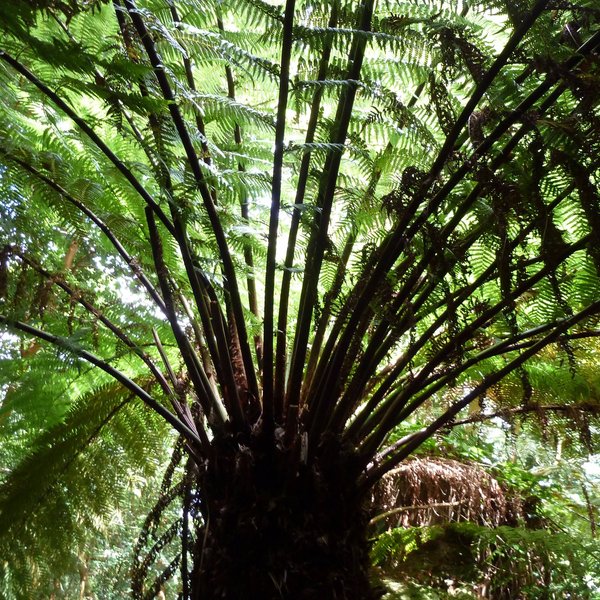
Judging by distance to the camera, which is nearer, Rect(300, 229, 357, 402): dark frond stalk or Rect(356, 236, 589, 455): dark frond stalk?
Rect(356, 236, 589, 455): dark frond stalk

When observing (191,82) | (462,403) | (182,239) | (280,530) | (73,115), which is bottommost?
(280,530)

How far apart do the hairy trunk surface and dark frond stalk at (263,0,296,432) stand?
0.40 ft

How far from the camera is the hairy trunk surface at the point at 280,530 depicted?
3.66ft

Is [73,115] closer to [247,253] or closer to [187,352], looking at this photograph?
[187,352]

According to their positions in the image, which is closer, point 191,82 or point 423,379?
point 423,379

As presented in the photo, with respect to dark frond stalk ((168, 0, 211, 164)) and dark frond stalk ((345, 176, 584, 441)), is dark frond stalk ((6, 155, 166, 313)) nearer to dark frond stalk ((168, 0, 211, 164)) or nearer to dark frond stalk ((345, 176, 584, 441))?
dark frond stalk ((168, 0, 211, 164))

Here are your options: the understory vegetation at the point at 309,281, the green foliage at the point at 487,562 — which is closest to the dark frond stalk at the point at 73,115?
the understory vegetation at the point at 309,281

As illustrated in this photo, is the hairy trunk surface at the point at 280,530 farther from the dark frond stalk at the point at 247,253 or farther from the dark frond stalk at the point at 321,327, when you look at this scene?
the dark frond stalk at the point at 247,253

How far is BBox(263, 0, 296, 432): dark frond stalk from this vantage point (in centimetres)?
108

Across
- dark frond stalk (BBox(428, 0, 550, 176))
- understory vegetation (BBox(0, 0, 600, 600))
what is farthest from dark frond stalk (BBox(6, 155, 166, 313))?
dark frond stalk (BBox(428, 0, 550, 176))

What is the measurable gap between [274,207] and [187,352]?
417 millimetres

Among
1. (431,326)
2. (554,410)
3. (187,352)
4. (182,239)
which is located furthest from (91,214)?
(554,410)

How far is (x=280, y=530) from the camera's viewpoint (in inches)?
45.4

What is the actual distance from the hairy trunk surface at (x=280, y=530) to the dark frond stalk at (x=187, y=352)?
0.32 feet
